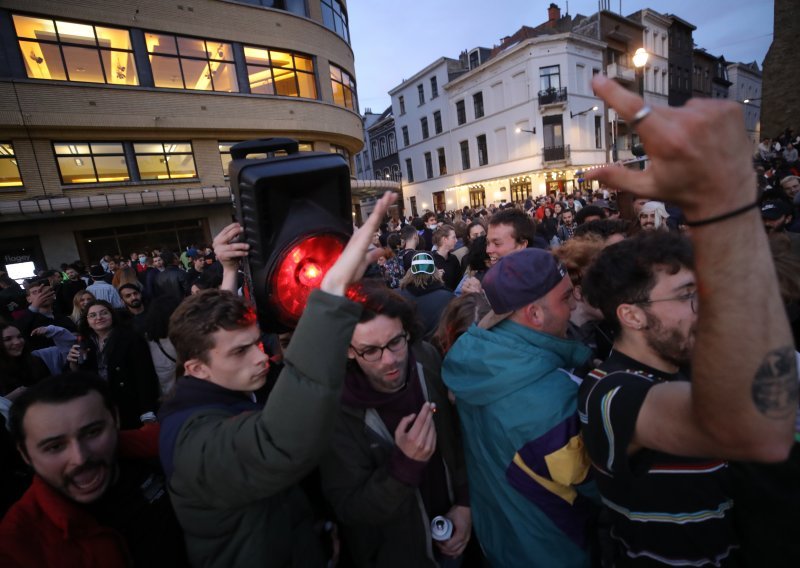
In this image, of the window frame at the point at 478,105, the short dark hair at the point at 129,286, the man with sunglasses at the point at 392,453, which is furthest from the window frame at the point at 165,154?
the window frame at the point at 478,105

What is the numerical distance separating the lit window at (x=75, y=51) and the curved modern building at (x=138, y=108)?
0.03m

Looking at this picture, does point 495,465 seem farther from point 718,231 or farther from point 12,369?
point 12,369

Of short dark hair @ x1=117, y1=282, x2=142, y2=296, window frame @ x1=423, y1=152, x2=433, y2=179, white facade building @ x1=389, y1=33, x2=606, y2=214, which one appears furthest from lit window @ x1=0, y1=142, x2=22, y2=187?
window frame @ x1=423, y1=152, x2=433, y2=179

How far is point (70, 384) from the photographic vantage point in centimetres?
158

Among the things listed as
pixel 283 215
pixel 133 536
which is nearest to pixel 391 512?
pixel 133 536

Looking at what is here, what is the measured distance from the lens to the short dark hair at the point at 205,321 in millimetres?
1526

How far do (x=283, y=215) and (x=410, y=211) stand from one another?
36756 millimetres

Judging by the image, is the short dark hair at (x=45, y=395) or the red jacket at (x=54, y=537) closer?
the red jacket at (x=54, y=537)

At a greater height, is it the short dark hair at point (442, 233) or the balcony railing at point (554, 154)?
the balcony railing at point (554, 154)

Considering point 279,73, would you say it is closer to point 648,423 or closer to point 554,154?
point 554,154

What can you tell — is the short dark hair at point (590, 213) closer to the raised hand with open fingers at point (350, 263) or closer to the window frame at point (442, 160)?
the raised hand with open fingers at point (350, 263)

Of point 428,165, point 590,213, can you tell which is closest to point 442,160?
point 428,165

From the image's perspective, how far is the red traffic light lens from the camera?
1.26m

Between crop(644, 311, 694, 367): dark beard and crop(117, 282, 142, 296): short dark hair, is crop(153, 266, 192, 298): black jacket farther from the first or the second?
crop(644, 311, 694, 367): dark beard
